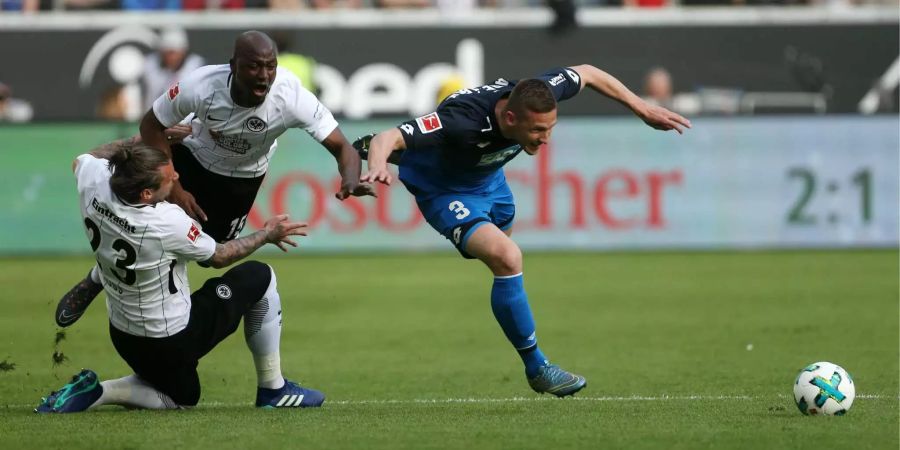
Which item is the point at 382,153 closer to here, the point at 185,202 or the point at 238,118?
the point at 238,118

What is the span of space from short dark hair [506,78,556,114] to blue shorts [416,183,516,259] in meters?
0.74

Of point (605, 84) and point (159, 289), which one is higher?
point (605, 84)

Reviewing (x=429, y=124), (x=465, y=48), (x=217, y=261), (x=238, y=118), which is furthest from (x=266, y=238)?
(x=465, y=48)

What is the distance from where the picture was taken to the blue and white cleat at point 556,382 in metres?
7.68

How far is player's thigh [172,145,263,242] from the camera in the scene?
28.3 ft

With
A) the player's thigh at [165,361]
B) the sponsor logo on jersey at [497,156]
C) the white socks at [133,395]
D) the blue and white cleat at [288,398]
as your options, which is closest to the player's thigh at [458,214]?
the sponsor logo on jersey at [497,156]

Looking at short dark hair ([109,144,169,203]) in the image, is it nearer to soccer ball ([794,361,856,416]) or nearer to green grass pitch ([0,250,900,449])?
green grass pitch ([0,250,900,449])

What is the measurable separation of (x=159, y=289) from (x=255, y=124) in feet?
4.16

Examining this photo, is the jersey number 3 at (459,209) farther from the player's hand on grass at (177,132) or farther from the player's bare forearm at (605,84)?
the player's hand on grass at (177,132)

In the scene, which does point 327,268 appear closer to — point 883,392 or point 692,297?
point 692,297

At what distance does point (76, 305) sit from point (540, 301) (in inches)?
245

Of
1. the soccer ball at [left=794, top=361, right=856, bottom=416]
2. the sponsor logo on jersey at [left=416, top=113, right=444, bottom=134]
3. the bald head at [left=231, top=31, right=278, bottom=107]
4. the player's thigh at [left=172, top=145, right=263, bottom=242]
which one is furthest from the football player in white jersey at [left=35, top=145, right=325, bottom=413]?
the soccer ball at [left=794, top=361, right=856, bottom=416]

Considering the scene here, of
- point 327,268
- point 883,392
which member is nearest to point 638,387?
point 883,392

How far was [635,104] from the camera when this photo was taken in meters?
8.14
